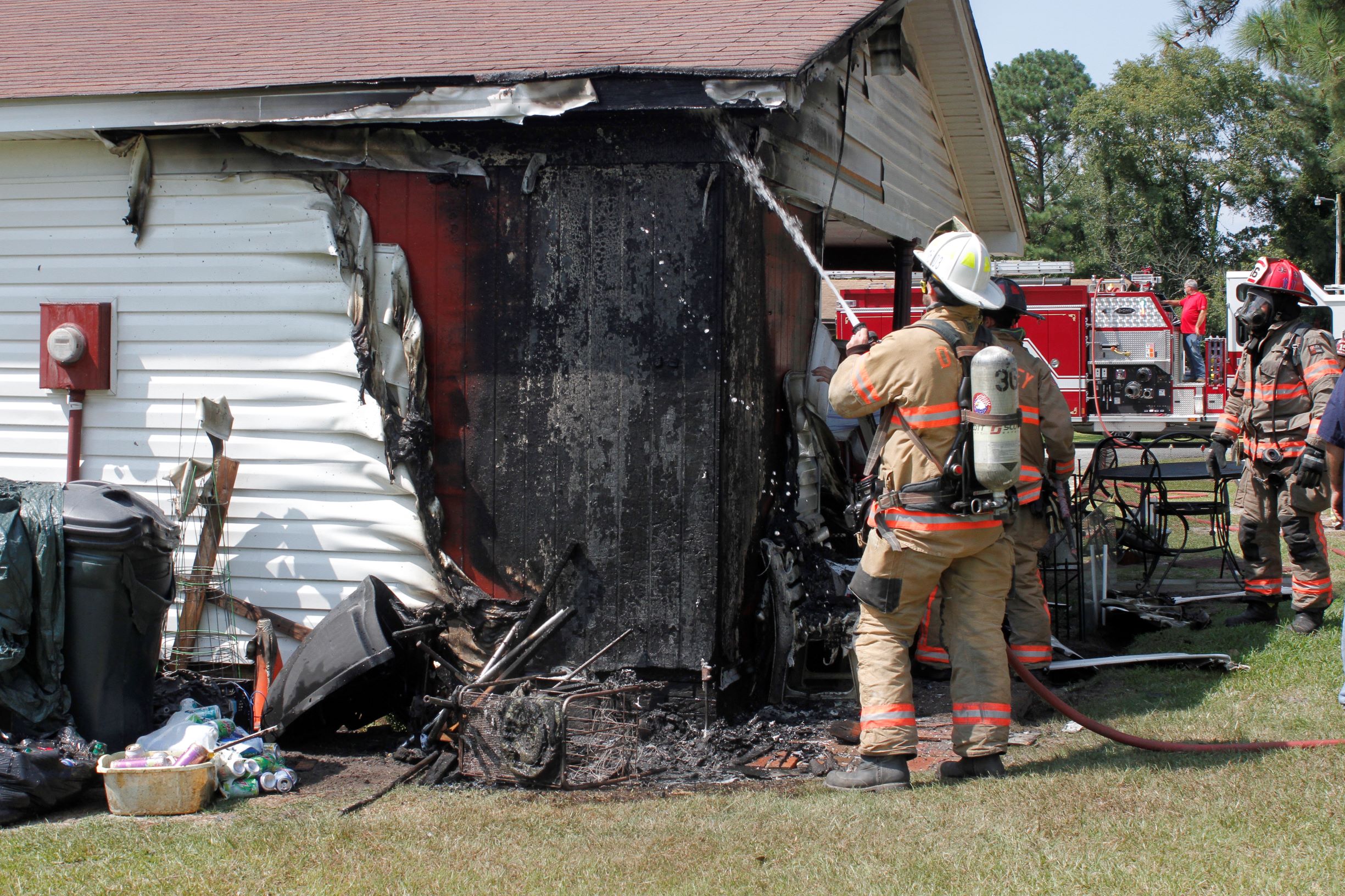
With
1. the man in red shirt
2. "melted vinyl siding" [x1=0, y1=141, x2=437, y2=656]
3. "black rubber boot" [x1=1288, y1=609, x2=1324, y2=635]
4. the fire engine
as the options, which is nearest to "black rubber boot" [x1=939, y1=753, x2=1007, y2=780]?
"melted vinyl siding" [x1=0, y1=141, x2=437, y2=656]

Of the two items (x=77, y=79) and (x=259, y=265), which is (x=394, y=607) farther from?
(x=77, y=79)

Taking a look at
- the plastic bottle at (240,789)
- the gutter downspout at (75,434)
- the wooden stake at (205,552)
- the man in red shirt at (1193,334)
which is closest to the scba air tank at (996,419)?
the plastic bottle at (240,789)

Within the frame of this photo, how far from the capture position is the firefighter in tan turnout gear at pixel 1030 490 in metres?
6.07

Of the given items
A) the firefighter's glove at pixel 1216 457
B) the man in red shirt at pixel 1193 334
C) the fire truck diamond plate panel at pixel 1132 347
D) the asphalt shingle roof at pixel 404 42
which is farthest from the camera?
the man in red shirt at pixel 1193 334

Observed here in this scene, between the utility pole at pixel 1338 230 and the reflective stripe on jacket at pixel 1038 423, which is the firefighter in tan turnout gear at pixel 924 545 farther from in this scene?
the utility pole at pixel 1338 230

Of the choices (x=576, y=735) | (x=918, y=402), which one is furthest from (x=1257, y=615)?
(x=576, y=735)

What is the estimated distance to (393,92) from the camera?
17.8 feet

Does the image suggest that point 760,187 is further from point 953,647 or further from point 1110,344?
point 1110,344

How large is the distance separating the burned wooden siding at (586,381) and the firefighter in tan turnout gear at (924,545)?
0.92 metres

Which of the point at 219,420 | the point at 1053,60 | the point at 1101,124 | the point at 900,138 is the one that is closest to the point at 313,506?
the point at 219,420

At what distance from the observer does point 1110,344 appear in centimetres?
1927

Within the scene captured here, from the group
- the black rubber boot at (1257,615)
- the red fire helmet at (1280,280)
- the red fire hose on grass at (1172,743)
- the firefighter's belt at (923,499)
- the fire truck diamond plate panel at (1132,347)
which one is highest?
the fire truck diamond plate panel at (1132,347)

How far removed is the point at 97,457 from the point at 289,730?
6.88ft

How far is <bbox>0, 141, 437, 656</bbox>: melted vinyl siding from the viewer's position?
19.9ft
